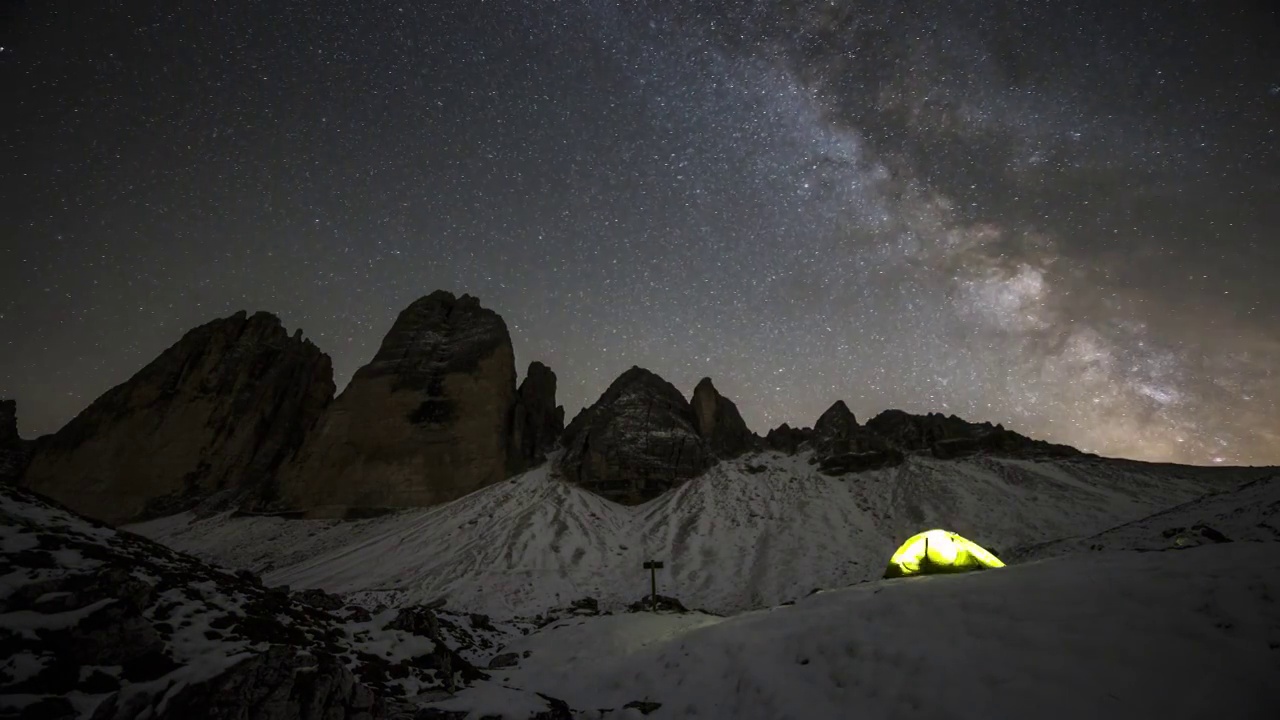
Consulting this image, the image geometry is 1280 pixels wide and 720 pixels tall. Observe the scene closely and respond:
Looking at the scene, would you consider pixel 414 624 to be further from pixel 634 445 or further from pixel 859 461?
pixel 859 461

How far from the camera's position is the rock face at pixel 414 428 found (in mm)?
54522

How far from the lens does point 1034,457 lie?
56156 mm

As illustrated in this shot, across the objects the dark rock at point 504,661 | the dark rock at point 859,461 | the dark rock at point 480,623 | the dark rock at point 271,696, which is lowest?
the dark rock at point 480,623

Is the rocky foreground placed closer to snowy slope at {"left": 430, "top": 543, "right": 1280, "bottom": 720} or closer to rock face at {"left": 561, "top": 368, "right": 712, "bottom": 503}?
snowy slope at {"left": 430, "top": 543, "right": 1280, "bottom": 720}

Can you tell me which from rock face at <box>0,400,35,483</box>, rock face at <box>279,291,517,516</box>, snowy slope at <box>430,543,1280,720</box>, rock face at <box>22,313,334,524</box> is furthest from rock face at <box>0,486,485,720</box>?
rock face at <box>0,400,35,483</box>

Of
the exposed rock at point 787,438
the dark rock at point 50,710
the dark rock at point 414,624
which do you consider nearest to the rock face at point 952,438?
the exposed rock at point 787,438

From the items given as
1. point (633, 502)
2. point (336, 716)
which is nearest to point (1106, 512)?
point (633, 502)

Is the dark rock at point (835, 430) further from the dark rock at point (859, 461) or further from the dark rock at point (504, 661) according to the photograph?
the dark rock at point (504, 661)

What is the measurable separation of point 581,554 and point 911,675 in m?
37.7

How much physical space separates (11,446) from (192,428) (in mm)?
26900

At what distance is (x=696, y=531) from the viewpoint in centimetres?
4603

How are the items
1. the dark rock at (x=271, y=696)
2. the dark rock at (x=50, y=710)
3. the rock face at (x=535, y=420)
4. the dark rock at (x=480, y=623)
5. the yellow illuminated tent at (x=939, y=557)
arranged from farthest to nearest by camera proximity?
the rock face at (x=535, y=420), the dark rock at (x=480, y=623), the yellow illuminated tent at (x=939, y=557), the dark rock at (x=271, y=696), the dark rock at (x=50, y=710)

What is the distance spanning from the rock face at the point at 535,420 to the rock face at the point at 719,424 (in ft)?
64.8

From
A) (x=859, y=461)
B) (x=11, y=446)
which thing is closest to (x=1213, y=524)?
(x=859, y=461)
